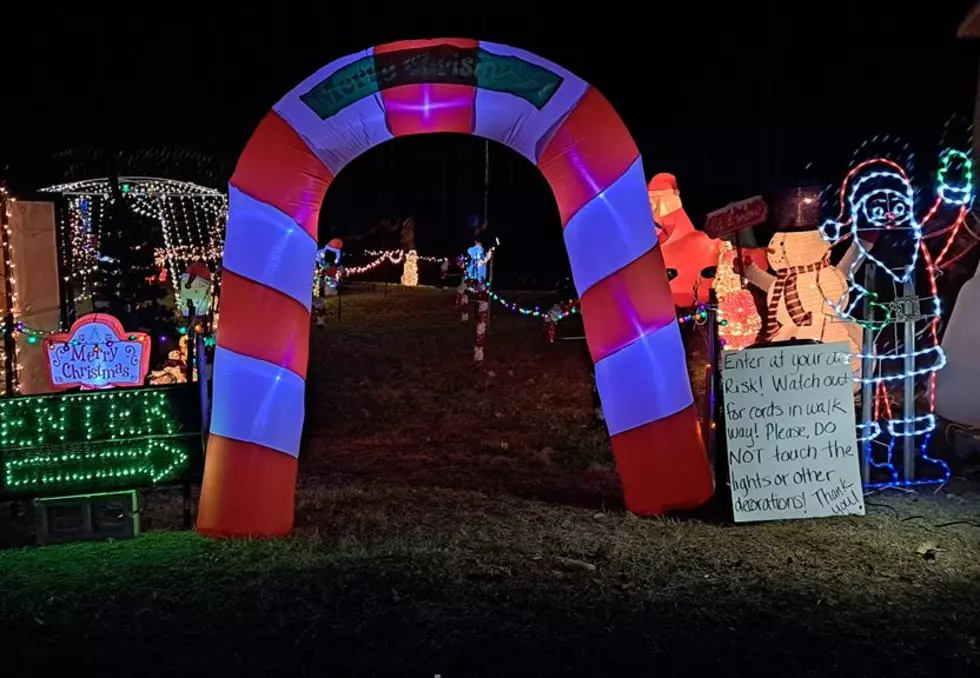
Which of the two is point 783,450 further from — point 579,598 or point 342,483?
point 342,483

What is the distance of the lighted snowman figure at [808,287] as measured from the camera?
8.59 meters

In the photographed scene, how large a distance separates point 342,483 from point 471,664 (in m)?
3.66

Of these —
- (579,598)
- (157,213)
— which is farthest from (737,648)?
(157,213)

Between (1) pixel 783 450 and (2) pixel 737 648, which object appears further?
(1) pixel 783 450

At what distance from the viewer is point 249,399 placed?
5879 millimetres

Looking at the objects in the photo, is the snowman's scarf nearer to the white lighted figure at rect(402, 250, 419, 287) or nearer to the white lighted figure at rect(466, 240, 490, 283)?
the white lighted figure at rect(466, 240, 490, 283)

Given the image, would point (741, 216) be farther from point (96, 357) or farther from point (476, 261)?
point (476, 261)

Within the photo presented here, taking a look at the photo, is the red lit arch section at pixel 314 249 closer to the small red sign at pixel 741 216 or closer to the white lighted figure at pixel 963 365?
the small red sign at pixel 741 216

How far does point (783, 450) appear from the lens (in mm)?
6234

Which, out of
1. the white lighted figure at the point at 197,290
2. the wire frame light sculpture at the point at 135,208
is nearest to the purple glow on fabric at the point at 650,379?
the white lighted figure at the point at 197,290

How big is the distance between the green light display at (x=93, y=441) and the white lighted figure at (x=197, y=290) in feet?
22.1

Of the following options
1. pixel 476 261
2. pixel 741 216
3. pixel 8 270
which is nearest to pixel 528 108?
pixel 741 216

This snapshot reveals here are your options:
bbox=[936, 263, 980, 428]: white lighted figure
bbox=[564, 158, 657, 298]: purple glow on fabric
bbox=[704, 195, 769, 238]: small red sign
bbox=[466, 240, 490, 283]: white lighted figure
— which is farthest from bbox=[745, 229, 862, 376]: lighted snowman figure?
bbox=[466, 240, 490, 283]: white lighted figure

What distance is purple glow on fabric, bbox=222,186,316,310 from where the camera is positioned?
5.91m
